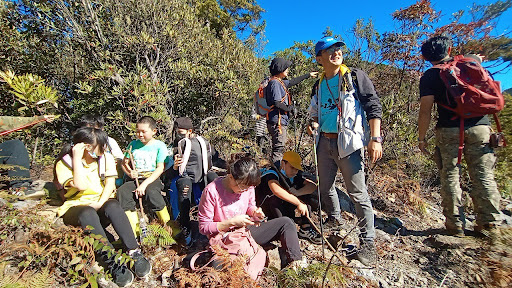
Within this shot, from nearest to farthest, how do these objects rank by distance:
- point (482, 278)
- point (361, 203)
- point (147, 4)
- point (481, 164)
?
point (482, 278), point (361, 203), point (481, 164), point (147, 4)

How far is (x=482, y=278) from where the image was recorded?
1662mm

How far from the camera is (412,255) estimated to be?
9.48ft

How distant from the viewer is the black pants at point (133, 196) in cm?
315

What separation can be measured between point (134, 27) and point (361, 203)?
5.75 m

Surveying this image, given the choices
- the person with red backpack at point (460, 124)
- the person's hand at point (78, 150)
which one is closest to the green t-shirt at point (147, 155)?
the person's hand at point (78, 150)

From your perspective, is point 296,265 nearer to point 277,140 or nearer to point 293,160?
point 293,160

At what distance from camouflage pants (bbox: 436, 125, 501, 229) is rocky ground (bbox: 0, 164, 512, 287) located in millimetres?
291

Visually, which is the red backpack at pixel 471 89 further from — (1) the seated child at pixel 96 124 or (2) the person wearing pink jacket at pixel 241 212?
(1) the seated child at pixel 96 124

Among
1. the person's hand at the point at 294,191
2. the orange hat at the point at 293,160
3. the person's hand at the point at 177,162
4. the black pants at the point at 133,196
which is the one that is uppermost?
the person's hand at the point at 177,162

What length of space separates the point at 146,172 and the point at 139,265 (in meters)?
1.22

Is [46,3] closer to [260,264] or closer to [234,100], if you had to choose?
[234,100]

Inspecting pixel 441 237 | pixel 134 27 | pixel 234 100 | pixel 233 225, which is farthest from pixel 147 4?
pixel 441 237

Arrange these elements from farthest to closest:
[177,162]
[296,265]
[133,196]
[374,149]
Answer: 1. [177,162]
2. [133,196]
3. [374,149]
4. [296,265]

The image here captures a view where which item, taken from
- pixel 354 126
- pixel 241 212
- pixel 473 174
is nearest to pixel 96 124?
pixel 241 212
